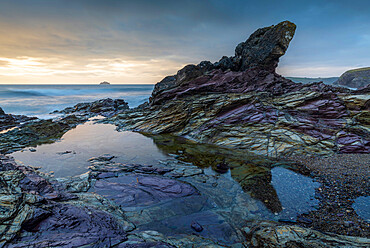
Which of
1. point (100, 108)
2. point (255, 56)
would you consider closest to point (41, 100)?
point (100, 108)

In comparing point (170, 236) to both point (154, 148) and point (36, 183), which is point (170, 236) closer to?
point (36, 183)

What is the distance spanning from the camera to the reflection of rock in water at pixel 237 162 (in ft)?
31.4

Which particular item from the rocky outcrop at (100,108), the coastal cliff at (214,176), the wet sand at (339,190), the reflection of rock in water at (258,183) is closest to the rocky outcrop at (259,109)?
the coastal cliff at (214,176)

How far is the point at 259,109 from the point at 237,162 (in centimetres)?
966

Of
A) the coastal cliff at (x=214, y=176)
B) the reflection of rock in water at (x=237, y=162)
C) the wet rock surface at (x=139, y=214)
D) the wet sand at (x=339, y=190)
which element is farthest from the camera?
the reflection of rock in water at (x=237, y=162)

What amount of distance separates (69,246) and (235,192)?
783 centimetres

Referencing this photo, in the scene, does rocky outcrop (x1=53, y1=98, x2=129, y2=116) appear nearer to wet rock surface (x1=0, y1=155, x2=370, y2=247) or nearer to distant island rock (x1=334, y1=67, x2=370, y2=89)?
wet rock surface (x1=0, y1=155, x2=370, y2=247)

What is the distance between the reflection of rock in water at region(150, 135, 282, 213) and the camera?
9.57m

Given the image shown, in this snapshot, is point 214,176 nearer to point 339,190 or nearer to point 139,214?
point 139,214

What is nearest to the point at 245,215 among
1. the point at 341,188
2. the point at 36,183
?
the point at 341,188

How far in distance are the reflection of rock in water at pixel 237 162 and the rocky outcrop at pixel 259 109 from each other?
191 centimetres

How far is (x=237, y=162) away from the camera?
1400 centimetres

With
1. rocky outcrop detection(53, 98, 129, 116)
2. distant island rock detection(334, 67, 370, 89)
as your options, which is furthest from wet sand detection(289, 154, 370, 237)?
distant island rock detection(334, 67, 370, 89)

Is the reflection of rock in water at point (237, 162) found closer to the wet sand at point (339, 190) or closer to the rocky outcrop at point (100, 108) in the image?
the wet sand at point (339, 190)
